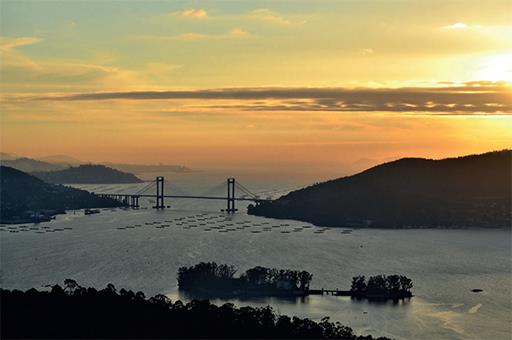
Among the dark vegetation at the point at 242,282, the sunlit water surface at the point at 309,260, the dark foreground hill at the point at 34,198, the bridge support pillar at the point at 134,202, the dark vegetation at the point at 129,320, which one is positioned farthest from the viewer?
the bridge support pillar at the point at 134,202

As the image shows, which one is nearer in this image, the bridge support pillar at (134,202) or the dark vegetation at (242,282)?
→ the dark vegetation at (242,282)

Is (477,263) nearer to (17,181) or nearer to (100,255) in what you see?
(100,255)

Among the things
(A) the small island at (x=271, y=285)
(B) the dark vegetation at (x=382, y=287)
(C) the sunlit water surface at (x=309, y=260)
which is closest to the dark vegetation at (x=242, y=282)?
(A) the small island at (x=271, y=285)

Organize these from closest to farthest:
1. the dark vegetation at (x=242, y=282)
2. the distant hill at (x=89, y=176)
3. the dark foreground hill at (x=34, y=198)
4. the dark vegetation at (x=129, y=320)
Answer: the dark vegetation at (x=129, y=320)
the dark vegetation at (x=242, y=282)
the dark foreground hill at (x=34, y=198)
the distant hill at (x=89, y=176)

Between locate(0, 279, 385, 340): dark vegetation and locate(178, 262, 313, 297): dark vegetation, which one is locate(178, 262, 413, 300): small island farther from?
locate(0, 279, 385, 340): dark vegetation

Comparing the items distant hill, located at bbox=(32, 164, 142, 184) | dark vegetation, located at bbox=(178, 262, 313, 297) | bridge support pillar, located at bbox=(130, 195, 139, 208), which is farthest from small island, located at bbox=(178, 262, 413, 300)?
distant hill, located at bbox=(32, 164, 142, 184)

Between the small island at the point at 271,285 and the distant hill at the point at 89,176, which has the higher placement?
the distant hill at the point at 89,176

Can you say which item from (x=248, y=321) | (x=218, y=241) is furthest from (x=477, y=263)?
(x=248, y=321)

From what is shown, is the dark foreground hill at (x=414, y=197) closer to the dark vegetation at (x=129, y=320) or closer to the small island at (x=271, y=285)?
the small island at (x=271, y=285)
